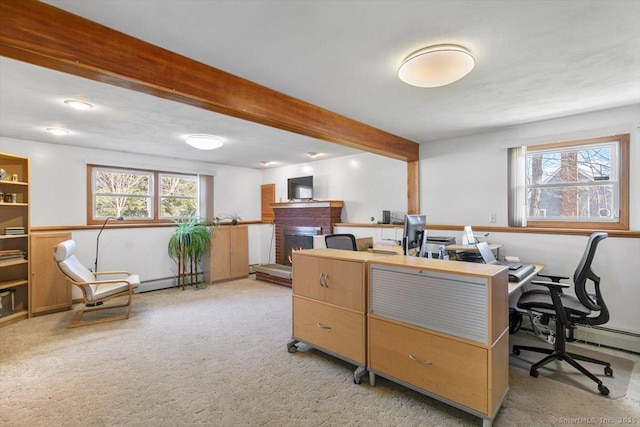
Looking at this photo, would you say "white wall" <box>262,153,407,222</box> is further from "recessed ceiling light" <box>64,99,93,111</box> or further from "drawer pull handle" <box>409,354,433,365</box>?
"recessed ceiling light" <box>64,99,93,111</box>

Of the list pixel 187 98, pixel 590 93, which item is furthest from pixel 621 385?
pixel 187 98

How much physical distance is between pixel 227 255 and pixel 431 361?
4.58 m

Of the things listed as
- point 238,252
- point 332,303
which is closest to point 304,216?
point 238,252

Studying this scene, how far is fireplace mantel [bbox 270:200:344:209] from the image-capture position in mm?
5434

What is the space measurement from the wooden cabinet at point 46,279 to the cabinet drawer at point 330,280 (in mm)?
3477

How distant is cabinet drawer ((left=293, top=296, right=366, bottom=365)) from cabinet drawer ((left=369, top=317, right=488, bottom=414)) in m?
0.12

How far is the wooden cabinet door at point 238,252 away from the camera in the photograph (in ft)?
19.1

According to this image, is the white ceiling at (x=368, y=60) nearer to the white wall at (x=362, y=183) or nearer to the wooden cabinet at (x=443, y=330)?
the white wall at (x=362, y=183)

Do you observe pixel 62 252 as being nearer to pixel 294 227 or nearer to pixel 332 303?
pixel 332 303

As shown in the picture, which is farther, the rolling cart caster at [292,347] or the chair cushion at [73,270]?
the chair cushion at [73,270]

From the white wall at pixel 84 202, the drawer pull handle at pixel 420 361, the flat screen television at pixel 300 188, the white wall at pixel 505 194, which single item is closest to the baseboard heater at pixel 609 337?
the white wall at pixel 505 194

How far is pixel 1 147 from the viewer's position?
12.9 feet

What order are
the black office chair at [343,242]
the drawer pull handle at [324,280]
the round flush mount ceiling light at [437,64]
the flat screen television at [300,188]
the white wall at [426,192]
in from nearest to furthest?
1. the round flush mount ceiling light at [437,64]
2. the drawer pull handle at [324,280]
3. the white wall at [426,192]
4. the black office chair at [343,242]
5. the flat screen television at [300,188]

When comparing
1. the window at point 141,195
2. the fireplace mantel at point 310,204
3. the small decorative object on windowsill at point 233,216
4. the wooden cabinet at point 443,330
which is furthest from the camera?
the small decorative object on windowsill at point 233,216
